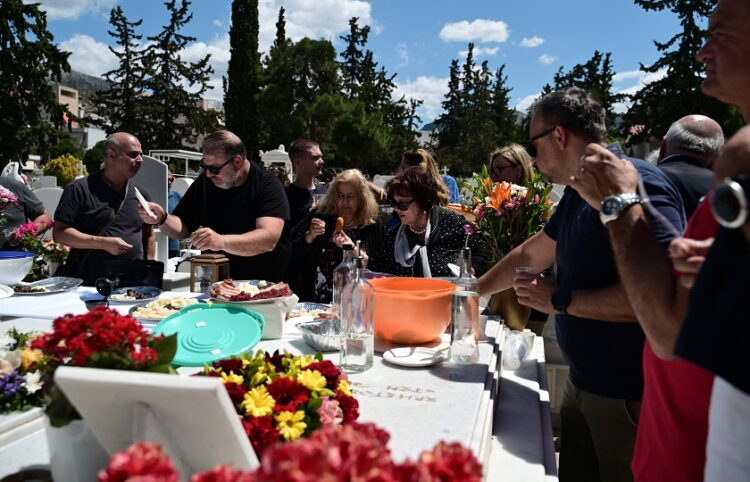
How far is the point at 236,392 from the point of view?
1.15 m

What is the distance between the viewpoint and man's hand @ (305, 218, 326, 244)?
3.86 meters

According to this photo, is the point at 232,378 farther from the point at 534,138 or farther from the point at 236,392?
the point at 534,138

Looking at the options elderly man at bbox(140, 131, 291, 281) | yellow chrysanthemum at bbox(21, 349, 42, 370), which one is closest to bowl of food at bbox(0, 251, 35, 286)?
elderly man at bbox(140, 131, 291, 281)

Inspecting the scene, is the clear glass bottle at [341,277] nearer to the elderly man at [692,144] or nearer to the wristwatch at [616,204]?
the wristwatch at [616,204]

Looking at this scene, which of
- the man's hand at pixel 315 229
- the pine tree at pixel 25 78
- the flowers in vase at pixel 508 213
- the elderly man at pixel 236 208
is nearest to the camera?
the flowers in vase at pixel 508 213

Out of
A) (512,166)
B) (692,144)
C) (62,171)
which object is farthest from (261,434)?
(62,171)

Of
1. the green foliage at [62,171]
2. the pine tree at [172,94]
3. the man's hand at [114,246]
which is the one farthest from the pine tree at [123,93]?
the man's hand at [114,246]

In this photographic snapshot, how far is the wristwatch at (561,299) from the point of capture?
1.77 meters

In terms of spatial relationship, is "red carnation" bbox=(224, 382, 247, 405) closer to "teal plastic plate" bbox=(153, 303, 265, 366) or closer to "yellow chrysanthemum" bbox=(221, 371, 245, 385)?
"yellow chrysanthemum" bbox=(221, 371, 245, 385)

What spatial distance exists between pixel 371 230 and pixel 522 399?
1855 mm

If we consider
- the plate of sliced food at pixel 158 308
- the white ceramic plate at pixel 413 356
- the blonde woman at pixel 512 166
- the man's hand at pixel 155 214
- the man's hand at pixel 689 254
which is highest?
the blonde woman at pixel 512 166

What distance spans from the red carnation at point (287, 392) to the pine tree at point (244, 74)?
26.8 meters

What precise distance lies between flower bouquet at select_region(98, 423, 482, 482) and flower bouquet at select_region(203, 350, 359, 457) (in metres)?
0.38

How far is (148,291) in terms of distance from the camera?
2.80 m
